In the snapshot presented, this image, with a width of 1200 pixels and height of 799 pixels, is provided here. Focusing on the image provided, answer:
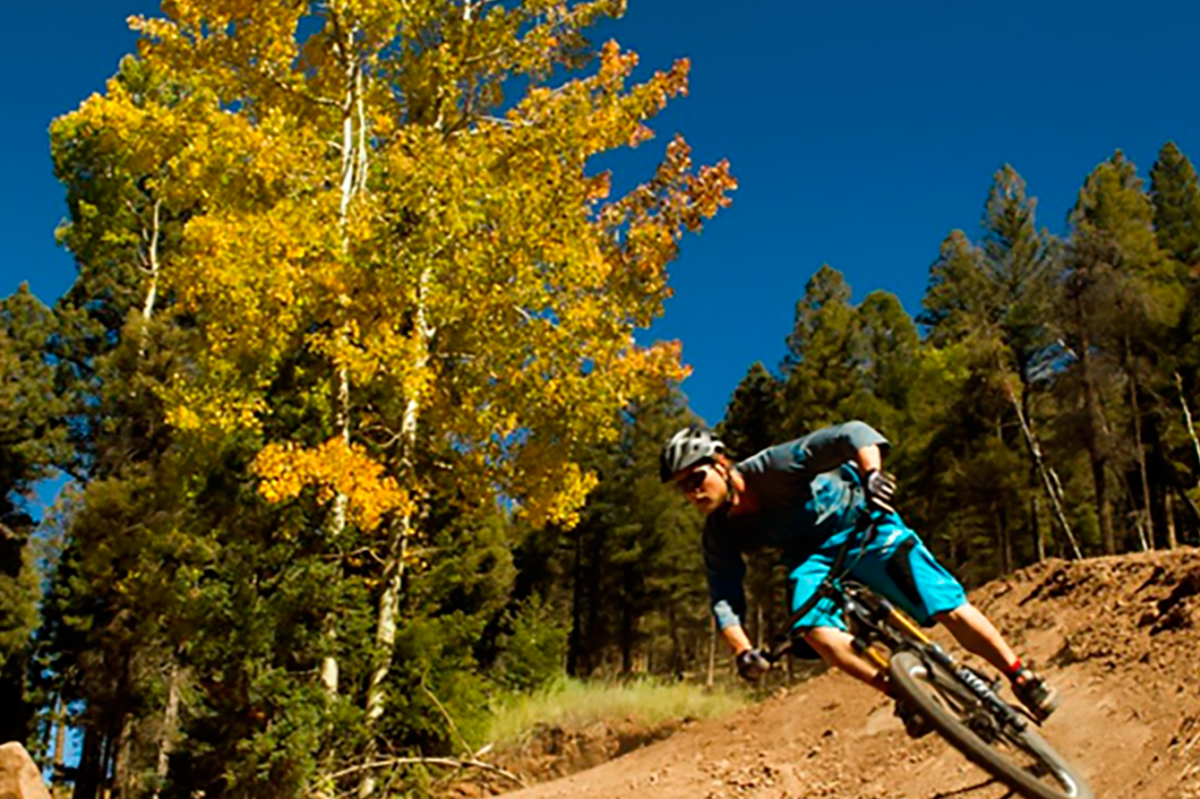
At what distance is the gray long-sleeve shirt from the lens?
4.73m

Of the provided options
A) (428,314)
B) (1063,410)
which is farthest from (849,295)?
(428,314)

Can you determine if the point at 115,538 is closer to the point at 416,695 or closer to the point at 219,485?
the point at 219,485

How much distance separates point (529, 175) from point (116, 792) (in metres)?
16.7

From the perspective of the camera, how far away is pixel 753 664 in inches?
176

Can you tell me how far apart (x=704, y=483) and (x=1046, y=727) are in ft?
17.5

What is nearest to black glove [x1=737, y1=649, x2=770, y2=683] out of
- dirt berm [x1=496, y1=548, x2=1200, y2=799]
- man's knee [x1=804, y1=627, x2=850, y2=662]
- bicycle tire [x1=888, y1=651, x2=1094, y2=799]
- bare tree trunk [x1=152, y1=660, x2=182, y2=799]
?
man's knee [x1=804, y1=627, x2=850, y2=662]

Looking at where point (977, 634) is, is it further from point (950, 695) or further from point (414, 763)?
point (414, 763)

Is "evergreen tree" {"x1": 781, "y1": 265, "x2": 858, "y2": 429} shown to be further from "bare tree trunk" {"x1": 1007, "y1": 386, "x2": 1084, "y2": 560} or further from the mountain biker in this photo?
the mountain biker

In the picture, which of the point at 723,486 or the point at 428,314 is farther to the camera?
the point at 428,314

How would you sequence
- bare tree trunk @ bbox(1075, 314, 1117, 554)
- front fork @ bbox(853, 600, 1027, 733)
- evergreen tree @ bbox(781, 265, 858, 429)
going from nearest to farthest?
front fork @ bbox(853, 600, 1027, 733), bare tree trunk @ bbox(1075, 314, 1117, 554), evergreen tree @ bbox(781, 265, 858, 429)

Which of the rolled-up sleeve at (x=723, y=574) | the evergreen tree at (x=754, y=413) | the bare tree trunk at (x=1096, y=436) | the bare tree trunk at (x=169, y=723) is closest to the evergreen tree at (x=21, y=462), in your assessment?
the bare tree trunk at (x=169, y=723)

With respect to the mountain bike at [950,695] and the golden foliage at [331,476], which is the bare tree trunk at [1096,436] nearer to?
the golden foliage at [331,476]

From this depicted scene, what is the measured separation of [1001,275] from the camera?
3794 cm

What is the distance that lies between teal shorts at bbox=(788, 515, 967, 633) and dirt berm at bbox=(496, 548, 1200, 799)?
2155mm
